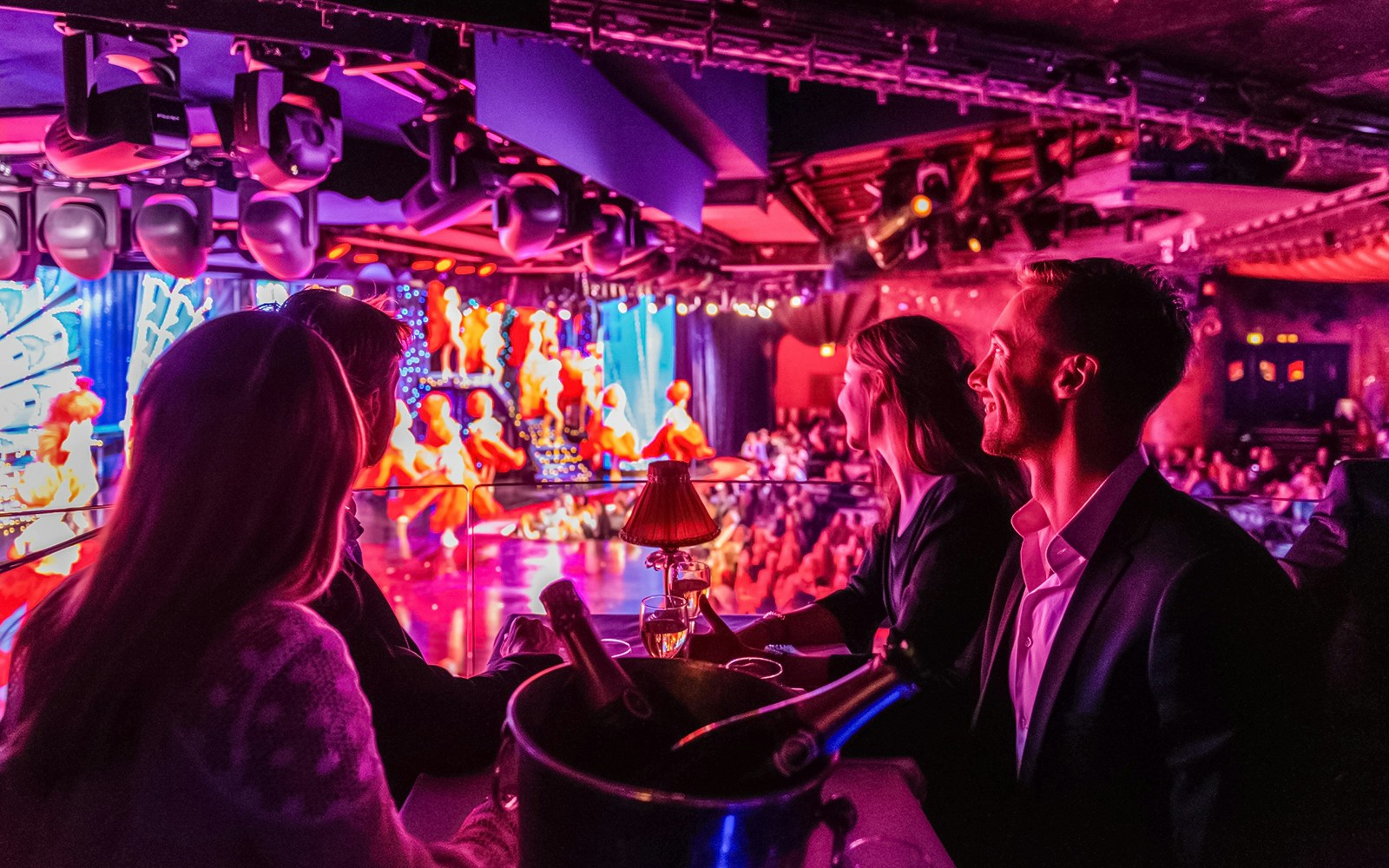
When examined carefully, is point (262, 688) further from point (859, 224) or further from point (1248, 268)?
point (1248, 268)

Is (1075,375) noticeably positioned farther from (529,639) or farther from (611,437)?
(611,437)

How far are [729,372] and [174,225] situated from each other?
37.6 feet

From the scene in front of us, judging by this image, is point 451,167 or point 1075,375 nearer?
point 1075,375

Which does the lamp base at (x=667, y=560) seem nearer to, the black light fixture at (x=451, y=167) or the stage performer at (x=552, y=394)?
the black light fixture at (x=451, y=167)

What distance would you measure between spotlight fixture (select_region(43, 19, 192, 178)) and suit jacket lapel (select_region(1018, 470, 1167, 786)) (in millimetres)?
2938

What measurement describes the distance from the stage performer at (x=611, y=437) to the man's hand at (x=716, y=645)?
11.2 meters

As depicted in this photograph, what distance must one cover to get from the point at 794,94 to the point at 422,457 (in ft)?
22.2

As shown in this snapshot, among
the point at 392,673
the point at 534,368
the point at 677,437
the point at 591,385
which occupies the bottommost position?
the point at 677,437

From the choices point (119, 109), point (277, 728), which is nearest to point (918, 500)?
point (277, 728)

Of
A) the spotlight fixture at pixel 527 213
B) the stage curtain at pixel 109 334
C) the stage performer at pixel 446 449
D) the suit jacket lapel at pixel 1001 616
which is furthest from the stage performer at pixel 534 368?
the suit jacket lapel at pixel 1001 616

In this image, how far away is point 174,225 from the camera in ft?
13.9

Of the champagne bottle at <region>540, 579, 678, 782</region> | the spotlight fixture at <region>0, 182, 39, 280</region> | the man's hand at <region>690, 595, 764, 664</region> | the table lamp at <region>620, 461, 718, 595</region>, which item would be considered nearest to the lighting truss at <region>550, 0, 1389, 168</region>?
Result: the table lamp at <region>620, 461, 718, 595</region>

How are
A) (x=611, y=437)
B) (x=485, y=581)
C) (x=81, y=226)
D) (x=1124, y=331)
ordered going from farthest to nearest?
A: (x=611, y=437), (x=485, y=581), (x=81, y=226), (x=1124, y=331)

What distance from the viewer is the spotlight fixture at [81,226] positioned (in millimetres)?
4383
